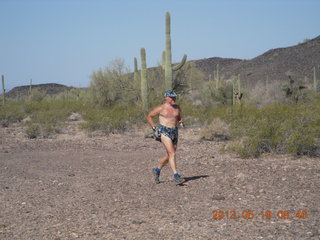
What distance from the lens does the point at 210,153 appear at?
12.2 metres

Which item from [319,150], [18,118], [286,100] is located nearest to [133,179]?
[319,150]

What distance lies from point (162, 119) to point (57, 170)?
343 centimetres

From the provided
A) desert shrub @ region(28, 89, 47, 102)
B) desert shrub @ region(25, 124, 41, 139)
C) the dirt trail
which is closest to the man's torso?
the dirt trail

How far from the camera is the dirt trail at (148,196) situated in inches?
217

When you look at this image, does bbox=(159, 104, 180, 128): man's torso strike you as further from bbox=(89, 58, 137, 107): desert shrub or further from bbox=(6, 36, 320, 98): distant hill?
bbox=(6, 36, 320, 98): distant hill

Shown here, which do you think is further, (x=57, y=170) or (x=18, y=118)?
(x=18, y=118)

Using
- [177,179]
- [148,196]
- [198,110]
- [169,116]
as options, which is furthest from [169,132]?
[198,110]

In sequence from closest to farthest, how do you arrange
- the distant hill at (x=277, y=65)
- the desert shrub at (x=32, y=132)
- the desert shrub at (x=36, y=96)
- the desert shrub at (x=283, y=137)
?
the desert shrub at (x=283, y=137), the desert shrub at (x=32, y=132), the desert shrub at (x=36, y=96), the distant hill at (x=277, y=65)

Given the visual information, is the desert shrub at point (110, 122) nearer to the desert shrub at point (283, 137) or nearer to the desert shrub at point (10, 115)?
the desert shrub at point (10, 115)

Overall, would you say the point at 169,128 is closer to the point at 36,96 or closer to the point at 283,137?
the point at 283,137

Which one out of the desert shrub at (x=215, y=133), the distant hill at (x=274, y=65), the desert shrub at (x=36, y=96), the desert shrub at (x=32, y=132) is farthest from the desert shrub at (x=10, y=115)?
the distant hill at (x=274, y=65)

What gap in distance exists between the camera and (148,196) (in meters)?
7.40

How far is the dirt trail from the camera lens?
18.1ft

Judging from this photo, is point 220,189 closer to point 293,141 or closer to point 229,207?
point 229,207
